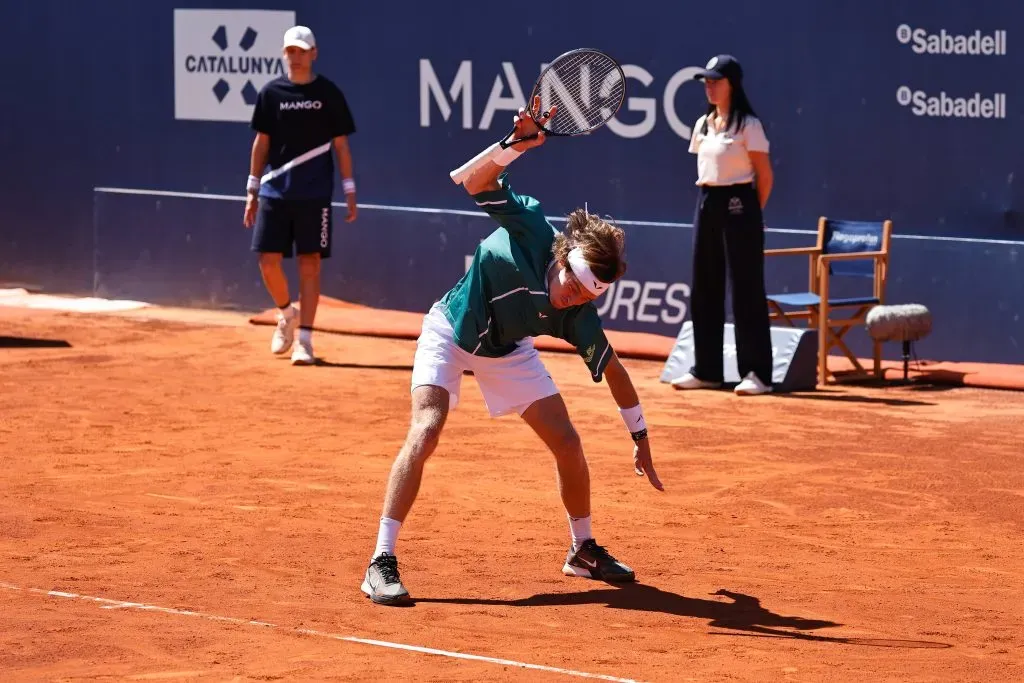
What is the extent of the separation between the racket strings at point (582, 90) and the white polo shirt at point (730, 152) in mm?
3605

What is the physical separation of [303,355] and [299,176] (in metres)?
1.29

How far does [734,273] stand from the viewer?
11.2 meters

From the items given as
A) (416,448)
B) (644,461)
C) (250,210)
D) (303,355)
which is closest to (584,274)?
(644,461)

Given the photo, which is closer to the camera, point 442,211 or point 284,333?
point 284,333

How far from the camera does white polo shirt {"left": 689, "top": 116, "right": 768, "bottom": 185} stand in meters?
10.9

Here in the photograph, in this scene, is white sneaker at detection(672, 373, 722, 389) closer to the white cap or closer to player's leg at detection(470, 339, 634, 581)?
the white cap

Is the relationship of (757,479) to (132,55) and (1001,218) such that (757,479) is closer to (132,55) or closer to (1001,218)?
(1001,218)

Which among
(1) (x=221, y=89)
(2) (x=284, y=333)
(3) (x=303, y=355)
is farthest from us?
(1) (x=221, y=89)

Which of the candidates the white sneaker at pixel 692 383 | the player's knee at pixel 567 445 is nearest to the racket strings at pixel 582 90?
the player's knee at pixel 567 445

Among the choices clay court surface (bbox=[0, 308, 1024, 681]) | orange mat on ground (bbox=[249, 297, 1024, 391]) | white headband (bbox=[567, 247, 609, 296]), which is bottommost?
clay court surface (bbox=[0, 308, 1024, 681])

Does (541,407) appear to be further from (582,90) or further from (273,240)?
(273,240)

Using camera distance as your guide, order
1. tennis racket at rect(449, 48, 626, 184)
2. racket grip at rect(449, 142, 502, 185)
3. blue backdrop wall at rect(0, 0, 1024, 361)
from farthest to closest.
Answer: blue backdrop wall at rect(0, 0, 1024, 361) → tennis racket at rect(449, 48, 626, 184) → racket grip at rect(449, 142, 502, 185)

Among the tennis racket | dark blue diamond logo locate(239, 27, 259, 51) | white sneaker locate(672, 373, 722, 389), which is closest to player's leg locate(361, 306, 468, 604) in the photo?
the tennis racket

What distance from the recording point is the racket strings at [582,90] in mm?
7242
